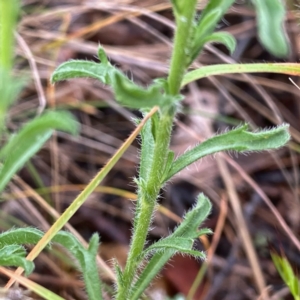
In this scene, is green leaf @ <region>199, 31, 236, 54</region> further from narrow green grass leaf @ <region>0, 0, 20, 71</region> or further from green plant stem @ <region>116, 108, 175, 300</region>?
narrow green grass leaf @ <region>0, 0, 20, 71</region>

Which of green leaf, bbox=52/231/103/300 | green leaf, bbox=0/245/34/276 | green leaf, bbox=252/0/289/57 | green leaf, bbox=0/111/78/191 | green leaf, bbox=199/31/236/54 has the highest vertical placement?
green leaf, bbox=252/0/289/57

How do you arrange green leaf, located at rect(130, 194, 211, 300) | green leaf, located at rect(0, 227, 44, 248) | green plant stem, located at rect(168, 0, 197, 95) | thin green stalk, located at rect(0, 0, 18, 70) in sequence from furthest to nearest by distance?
1. green leaf, located at rect(130, 194, 211, 300)
2. green leaf, located at rect(0, 227, 44, 248)
3. green plant stem, located at rect(168, 0, 197, 95)
4. thin green stalk, located at rect(0, 0, 18, 70)

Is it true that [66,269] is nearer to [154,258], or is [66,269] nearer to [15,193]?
[15,193]

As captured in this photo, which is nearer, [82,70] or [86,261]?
[82,70]

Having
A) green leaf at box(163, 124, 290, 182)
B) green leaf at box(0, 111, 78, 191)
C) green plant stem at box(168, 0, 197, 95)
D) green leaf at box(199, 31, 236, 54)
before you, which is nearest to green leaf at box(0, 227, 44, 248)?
green leaf at box(0, 111, 78, 191)

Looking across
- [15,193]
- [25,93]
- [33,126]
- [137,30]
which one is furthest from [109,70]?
[137,30]

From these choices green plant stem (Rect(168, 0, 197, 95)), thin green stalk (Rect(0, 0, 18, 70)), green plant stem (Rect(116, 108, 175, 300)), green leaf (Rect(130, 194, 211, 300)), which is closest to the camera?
thin green stalk (Rect(0, 0, 18, 70))

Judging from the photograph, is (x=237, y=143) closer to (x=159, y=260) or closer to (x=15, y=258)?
(x=159, y=260)

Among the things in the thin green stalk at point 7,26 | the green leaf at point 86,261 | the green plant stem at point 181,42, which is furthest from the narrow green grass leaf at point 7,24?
the green leaf at point 86,261

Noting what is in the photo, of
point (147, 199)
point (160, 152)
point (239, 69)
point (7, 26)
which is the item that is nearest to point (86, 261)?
point (147, 199)
